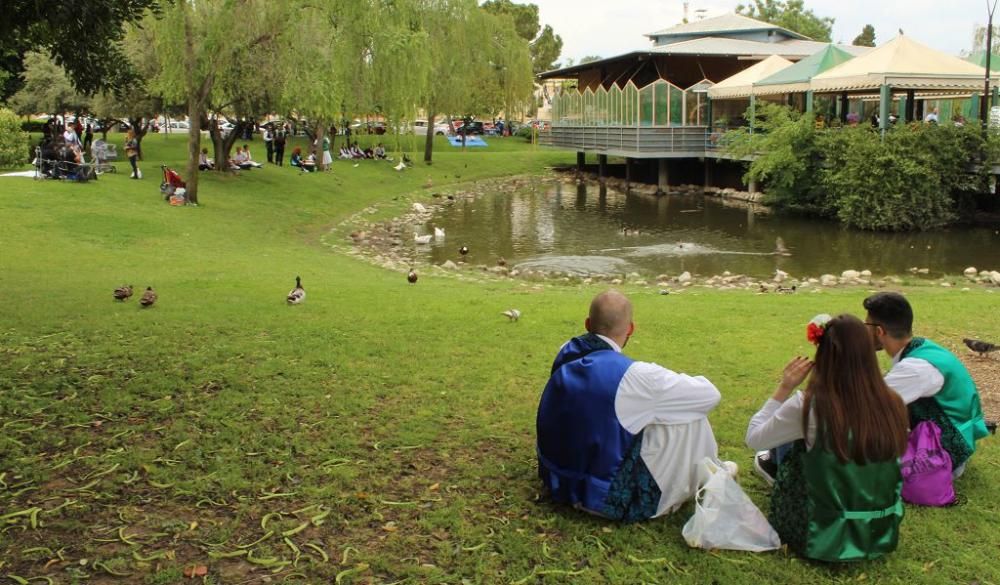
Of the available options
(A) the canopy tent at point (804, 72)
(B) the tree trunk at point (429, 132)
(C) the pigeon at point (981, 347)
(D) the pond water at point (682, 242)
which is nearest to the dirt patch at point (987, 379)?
(C) the pigeon at point (981, 347)

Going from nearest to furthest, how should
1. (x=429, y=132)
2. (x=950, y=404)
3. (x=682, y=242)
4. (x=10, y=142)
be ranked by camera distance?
(x=950, y=404) < (x=682, y=242) < (x=10, y=142) < (x=429, y=132)

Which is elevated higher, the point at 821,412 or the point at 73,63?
the point at 73,63

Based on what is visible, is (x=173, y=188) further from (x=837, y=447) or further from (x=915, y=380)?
(x=837, y=447)

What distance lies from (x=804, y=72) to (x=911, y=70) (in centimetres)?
463

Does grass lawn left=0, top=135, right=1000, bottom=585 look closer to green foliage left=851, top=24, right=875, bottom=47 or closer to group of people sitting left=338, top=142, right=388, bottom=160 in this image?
group of people sitting left=338, top=142, right=388, bottom=160

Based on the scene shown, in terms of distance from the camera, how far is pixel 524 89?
157ft

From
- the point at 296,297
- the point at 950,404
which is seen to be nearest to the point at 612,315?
the point at 950,404

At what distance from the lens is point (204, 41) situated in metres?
19.9

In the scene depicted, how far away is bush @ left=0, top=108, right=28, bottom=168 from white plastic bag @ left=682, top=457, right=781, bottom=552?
25580 millimetres

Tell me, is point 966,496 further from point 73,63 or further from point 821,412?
point 73,63

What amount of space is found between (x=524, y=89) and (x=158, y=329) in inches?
1635

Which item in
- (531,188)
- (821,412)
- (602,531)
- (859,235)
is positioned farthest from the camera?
(531,188)

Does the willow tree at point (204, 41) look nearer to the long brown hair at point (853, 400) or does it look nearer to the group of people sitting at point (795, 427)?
the group of people sitting at point (795, 427)

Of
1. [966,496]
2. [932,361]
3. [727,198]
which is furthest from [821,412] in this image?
[727,198]
